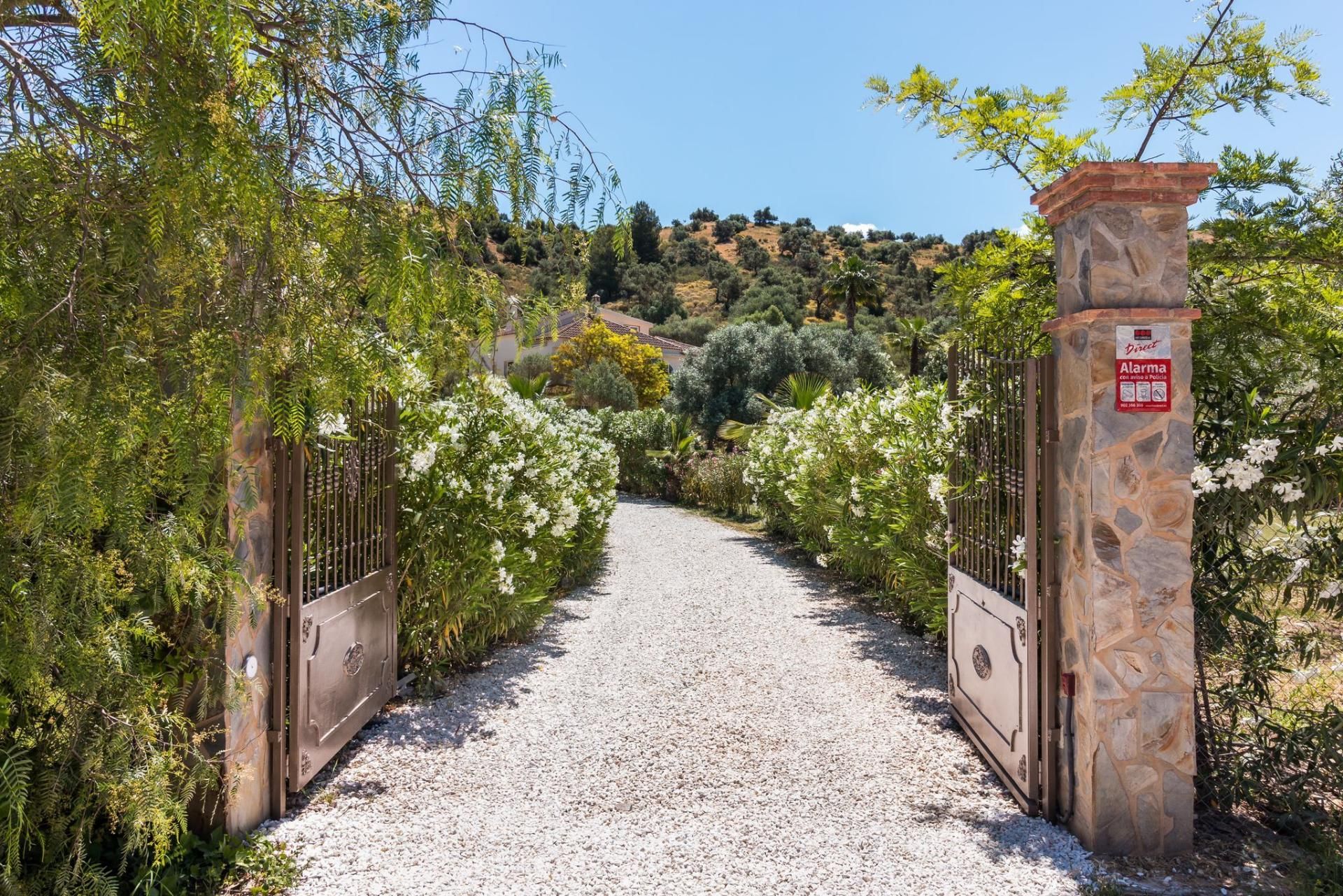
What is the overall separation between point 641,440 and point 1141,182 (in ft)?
62.3

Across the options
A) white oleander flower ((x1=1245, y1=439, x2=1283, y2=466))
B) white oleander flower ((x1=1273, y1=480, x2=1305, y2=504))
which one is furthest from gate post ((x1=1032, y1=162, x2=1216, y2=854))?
white oleander flower ((x1=1273, y1=480, x2=1305, y2=504))

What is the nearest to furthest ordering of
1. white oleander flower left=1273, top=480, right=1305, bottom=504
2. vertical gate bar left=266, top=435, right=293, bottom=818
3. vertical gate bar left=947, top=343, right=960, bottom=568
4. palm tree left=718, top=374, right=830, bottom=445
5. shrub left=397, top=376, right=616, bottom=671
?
white oleander flower left=1273, top=480, right=1305, bottom=504, vertical gate bar left=266, top=435, right=293, bottom=818, vertical gate bar left=947, top=343, right=960, bottom=568, shrub left=397, top=376, right=616, bottom=671, palm tree left=718, top=374, right=830, bottom=445

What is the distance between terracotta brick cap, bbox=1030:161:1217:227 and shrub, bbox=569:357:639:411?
25.4m

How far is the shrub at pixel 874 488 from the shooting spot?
22.1 feet

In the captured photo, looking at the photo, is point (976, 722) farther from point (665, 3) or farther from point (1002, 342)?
point (665, 3)

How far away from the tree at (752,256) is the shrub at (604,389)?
3109cm

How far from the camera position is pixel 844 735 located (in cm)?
509

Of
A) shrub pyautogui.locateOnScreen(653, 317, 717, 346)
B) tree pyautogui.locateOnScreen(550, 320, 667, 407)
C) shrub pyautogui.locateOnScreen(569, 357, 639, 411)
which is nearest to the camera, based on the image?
shrub pyautogui.locateOnScreen(569, 357, 639, 411)

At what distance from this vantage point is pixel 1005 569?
437 centimetres

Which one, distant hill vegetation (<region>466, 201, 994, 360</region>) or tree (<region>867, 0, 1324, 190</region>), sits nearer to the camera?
tree (<region>867, 0, 1324, 190</region>)

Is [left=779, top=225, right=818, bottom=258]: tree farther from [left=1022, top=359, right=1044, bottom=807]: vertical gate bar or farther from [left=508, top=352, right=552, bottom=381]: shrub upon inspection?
[left=1022, top=359, right=1044, bottom=807]: vertical gate bar

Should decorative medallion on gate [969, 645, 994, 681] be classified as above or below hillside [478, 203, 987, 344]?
below

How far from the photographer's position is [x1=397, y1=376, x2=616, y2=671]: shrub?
5.76 m

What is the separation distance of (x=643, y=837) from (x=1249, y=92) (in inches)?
196
